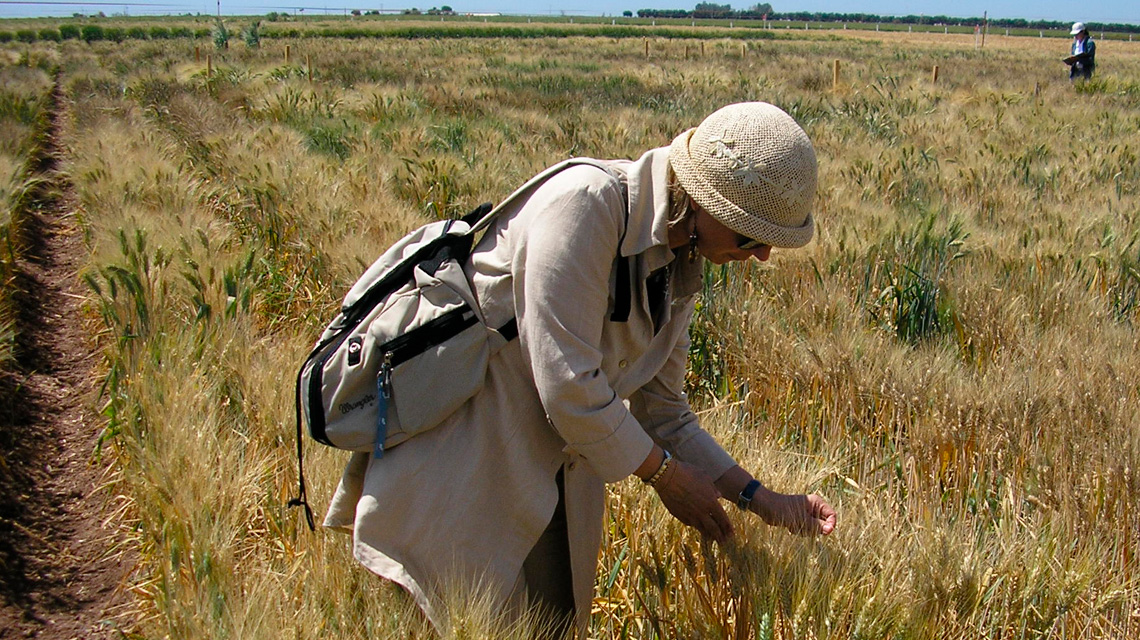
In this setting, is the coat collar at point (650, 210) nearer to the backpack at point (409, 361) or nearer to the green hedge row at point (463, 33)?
the backpack at point (409, 361)

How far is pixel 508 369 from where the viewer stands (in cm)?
186

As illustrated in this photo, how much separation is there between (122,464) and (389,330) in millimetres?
1942

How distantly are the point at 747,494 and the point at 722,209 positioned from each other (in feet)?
2.31

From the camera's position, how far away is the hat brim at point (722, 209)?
1.67 metres

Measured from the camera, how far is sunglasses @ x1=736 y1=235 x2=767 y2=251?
68.8 inches

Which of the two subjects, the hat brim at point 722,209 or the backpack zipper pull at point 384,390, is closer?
the hat brim at point 722,209

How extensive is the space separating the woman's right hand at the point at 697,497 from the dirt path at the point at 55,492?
4.51ft

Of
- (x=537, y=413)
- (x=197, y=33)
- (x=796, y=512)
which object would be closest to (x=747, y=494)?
(x=796, y=512)

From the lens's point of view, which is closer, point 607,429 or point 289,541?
point 607,429

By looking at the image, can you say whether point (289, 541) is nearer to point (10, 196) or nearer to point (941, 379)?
point (941, 379)

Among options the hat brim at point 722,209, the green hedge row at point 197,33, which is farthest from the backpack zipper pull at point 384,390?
the green hedge row at point 197,33

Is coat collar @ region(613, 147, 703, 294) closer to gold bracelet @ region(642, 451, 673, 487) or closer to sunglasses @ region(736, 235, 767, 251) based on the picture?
sunglasses @ region(736, 235, 767, 251)

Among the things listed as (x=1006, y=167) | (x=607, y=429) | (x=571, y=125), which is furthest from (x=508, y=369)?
(x=571, y=125)

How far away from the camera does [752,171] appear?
5.43ft
